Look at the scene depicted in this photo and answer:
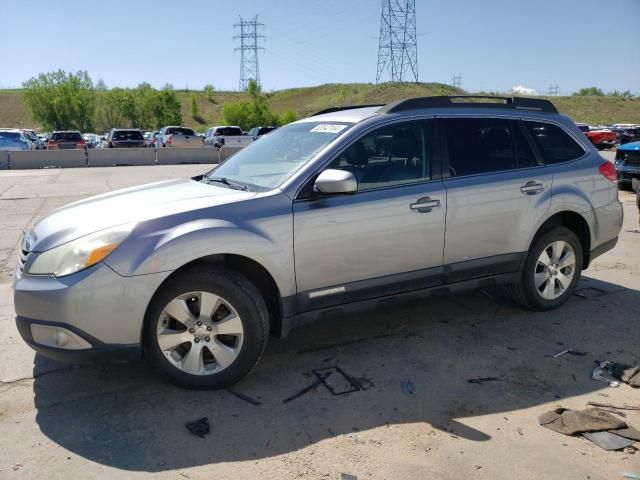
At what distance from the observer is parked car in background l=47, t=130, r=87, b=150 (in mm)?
28228

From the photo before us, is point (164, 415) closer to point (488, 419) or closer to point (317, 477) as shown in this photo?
point (317, 477)

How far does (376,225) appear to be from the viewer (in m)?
3.91

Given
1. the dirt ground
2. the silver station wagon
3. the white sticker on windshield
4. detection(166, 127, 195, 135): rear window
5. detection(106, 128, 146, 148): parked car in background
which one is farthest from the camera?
detection(166, 127, 195, 135): rear window

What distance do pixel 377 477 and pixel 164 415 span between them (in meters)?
1.33

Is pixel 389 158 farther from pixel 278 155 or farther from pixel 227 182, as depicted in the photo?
pixel 227 182

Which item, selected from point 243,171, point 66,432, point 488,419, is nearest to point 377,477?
point 488,419

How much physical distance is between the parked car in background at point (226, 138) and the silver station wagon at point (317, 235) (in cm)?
2816

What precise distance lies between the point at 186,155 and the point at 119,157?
324 cm

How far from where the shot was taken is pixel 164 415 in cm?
326

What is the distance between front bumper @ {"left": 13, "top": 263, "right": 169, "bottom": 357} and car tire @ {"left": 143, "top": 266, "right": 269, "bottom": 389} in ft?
0.38

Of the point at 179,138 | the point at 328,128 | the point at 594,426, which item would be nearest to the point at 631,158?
the point at 328,128

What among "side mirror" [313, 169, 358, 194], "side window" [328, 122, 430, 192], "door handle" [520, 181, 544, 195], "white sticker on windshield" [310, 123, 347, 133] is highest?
"white sticker on windshield" [310, 123, 347, 133]

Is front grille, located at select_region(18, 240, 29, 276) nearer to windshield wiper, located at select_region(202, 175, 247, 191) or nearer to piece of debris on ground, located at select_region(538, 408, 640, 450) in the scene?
windshield wiper, located at select_region(202, 175, 247, 191)

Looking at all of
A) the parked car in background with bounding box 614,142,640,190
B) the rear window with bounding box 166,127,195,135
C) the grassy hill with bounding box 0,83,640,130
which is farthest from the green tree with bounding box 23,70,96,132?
the parked car in background with bounding box 614,142,640,190
